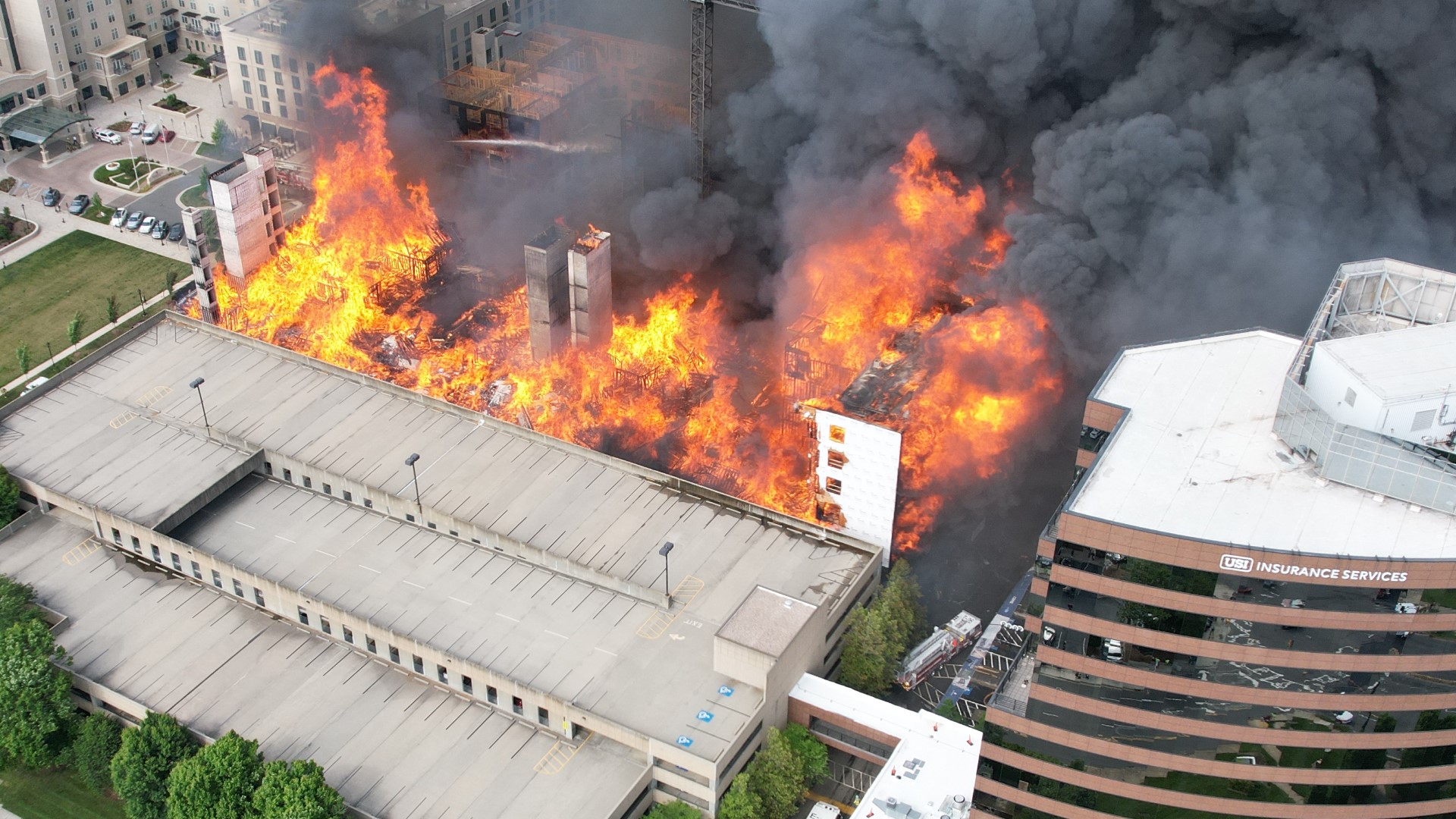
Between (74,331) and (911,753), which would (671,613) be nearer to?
(911,753)

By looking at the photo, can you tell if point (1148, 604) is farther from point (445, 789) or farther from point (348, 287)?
point (348, 287)

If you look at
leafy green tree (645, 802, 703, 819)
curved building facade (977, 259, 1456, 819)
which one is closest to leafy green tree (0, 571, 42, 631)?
leafy green tree (645, 802, 703, 819)

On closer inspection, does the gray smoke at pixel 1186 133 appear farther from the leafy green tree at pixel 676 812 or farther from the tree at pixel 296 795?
the tree at pixel 296 795

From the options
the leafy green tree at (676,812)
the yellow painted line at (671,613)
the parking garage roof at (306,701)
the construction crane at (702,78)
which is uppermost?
the construction crane at (702,78)

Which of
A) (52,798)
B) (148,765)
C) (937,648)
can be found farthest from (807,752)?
(52,798)

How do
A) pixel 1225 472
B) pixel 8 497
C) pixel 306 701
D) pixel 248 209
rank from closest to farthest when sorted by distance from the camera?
pixel 1225 472
pixel 306 701
pixel 8 497
pixel 248 209

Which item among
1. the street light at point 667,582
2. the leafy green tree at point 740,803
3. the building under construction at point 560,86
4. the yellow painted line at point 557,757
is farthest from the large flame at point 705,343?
the yellow painted line at point 557,757
